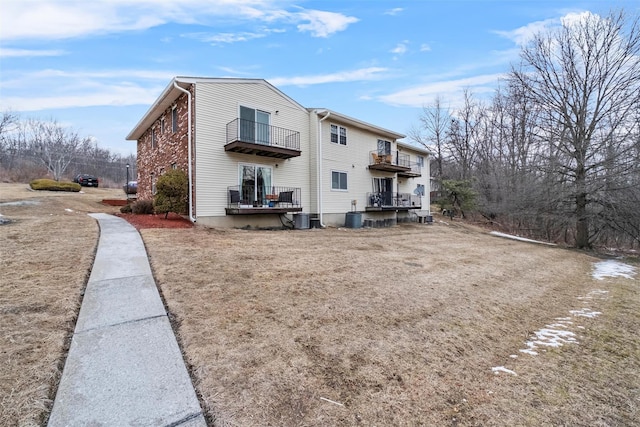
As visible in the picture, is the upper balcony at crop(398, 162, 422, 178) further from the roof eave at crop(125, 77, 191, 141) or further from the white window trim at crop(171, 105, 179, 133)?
the roof eave at crop(125, 77, 191, 141)

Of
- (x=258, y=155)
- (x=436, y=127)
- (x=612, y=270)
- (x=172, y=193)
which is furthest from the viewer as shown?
(x=436, y=127)

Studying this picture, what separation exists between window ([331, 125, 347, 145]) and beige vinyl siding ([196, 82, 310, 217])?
3187mm

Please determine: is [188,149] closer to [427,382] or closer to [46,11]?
[46,11]

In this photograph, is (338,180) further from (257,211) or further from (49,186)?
(49,186)

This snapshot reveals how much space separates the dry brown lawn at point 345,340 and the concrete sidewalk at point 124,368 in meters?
0.12

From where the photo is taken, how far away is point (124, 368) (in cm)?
267

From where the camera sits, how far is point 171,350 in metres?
2.99

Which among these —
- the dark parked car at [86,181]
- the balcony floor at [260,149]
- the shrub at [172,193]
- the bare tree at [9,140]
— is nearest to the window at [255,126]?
the balcony floor at [260,149]

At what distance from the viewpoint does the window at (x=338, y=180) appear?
16.3m

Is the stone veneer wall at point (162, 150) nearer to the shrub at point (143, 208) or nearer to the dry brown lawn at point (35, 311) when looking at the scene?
the shrub at point (143, 208)

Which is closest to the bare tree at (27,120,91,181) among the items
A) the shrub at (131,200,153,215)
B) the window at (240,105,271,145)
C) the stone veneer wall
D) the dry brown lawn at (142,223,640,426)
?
the stone veneer wall

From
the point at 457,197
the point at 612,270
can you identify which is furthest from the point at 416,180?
the point at 612,270

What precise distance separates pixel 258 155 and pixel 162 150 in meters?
5.49

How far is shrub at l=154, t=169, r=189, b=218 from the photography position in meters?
11.3
